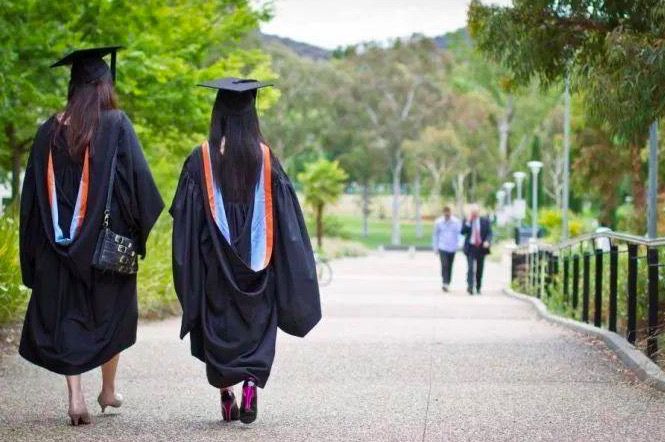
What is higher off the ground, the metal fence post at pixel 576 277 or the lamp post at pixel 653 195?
the lamp post at pixel 653 195

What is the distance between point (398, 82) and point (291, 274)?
194 ft

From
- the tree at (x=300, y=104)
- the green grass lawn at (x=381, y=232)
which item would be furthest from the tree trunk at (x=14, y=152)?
the green grass lawn at (x=381, y=232)

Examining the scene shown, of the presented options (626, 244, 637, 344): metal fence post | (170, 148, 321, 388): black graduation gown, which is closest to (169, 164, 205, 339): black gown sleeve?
(170, 148, 321, 388): black graduation gown

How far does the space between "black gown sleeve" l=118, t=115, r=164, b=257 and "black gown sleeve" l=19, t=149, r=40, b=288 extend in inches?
18.8

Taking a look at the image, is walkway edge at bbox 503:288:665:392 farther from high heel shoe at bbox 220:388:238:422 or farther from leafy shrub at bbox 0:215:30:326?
leafy shrub at bbox 0:215:30:326

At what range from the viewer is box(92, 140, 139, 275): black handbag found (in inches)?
229

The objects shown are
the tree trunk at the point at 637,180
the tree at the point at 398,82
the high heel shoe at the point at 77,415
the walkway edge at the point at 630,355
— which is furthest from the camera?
the tree at the point at 398,82

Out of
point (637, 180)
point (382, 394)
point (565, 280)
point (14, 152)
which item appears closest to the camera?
point (382, 394)

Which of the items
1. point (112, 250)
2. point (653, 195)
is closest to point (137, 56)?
point (653, 195)

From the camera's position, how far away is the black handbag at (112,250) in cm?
581

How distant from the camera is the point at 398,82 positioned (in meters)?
64.8

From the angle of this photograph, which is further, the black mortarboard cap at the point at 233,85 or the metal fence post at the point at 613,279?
the metal fence post at the point at 613,279

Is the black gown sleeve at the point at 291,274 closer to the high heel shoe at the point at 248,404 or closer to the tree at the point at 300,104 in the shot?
the high heel shoe at the point at 248,404

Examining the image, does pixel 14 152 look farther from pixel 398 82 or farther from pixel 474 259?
pixel 398 82
